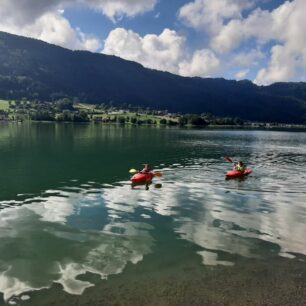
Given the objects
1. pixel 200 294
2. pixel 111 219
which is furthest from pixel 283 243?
pixel 111 219

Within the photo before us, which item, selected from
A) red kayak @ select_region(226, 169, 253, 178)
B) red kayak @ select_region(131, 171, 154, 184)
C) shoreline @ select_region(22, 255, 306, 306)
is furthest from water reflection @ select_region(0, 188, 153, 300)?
red kayak @ select_region(226, 169, 253, 178)

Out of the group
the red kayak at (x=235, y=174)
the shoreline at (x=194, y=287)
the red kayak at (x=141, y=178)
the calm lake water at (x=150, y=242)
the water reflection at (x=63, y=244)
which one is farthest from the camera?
the red kayak at (x=235, y=174)

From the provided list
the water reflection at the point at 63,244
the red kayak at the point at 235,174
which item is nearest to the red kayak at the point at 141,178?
the red kayak at the point at 235,174

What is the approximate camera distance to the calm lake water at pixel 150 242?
1789cm

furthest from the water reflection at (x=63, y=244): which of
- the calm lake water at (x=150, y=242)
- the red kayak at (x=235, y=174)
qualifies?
the red kayak at (x=235, y=174)

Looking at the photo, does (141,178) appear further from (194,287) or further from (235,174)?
(194,287)

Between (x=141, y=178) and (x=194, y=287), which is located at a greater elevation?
(x=194, y=287)

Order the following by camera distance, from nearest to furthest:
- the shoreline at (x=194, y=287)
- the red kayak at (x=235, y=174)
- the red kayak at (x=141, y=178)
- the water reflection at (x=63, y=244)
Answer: the shoreline at (x=194, y=287) < the water reflection at (x=63, y=244) < the red kayak at (x=141, y=178) < the red kayak at (x=235, y=174)

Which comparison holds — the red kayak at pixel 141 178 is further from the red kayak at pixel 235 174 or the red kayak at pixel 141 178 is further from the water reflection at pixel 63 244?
the water reflection at pixel 63 244

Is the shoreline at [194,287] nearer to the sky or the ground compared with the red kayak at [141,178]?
nearer to the sky

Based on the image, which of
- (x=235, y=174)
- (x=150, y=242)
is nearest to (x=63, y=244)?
(x=150, y=242)

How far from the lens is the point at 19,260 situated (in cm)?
2138

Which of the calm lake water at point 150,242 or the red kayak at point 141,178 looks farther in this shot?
the red kayak at point 141,178

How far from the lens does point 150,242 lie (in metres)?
24.9
